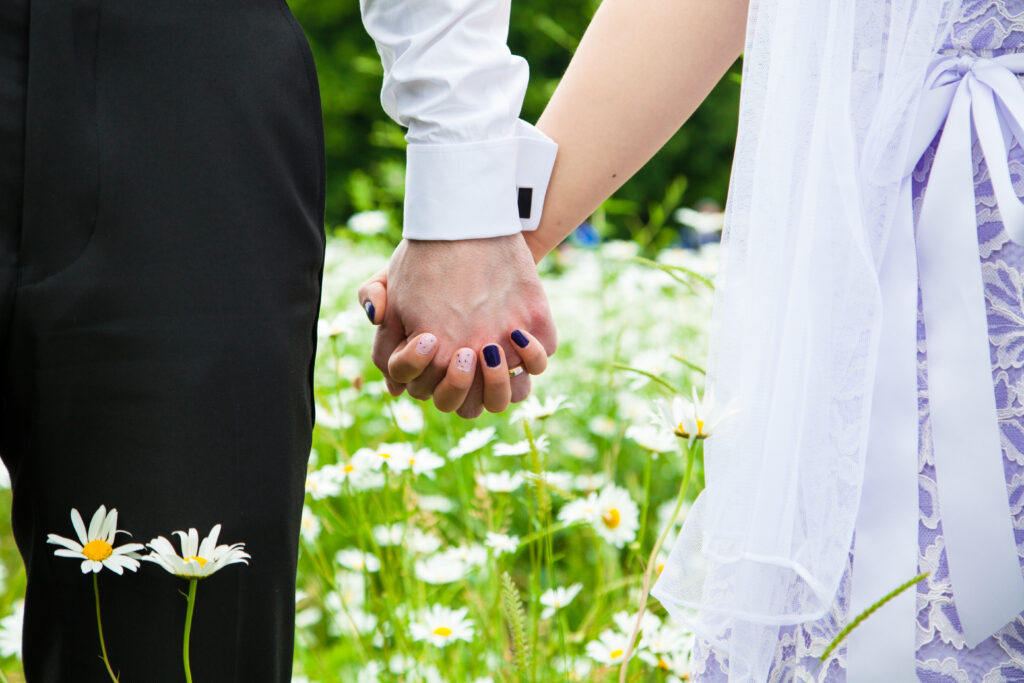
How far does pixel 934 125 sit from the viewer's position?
0.90 meters

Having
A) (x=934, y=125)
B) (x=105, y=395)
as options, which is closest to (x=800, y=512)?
(x=934, y=125)

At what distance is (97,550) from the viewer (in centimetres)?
84

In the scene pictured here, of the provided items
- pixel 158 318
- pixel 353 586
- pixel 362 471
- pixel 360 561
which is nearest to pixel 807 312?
pixel 158 318

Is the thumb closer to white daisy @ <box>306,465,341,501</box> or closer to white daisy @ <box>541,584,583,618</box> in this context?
white daisy @ <box>306,465,341,501</box>

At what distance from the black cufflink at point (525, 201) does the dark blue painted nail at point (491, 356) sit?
0.19m

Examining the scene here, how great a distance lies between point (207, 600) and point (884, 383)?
63 cm

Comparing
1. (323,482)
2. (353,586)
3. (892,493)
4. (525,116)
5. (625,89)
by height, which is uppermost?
(525,116)

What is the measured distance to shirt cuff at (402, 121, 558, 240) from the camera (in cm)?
118

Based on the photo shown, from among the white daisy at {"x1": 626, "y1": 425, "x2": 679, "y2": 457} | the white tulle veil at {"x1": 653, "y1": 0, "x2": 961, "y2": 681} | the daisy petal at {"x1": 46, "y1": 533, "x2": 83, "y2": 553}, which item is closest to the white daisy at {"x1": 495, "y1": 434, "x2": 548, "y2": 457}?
the white daisy at {"x1": 626, "y1": 425, "x2": 679, "y2": 457}

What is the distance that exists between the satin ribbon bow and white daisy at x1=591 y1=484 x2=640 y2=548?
594 mm

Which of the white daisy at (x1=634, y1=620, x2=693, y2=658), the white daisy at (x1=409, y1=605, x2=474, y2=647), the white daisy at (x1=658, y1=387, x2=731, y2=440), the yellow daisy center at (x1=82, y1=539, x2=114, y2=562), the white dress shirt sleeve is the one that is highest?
the white dress shirt sleeve

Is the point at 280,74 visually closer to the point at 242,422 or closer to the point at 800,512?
the point at 242,422

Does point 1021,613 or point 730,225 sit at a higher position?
point 730,225

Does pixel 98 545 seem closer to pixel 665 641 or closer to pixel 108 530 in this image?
pixel 108 530
